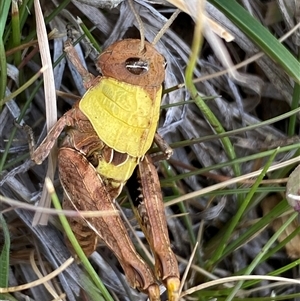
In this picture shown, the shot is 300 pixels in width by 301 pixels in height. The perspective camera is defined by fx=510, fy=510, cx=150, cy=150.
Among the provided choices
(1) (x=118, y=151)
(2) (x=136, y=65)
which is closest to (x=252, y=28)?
(2) (x=136, y=65)

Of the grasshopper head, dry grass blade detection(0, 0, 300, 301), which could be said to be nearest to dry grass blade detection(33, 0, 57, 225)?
dry grass blade detection(0, 0, 300, 301)

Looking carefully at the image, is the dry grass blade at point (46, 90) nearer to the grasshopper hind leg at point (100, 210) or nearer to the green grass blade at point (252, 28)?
the grasshopper hind leg at point (100, 210)

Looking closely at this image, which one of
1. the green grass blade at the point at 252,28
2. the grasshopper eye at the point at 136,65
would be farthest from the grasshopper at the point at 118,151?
the green grass blade at the point at 252,28

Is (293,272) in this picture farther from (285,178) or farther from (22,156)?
(22,156)

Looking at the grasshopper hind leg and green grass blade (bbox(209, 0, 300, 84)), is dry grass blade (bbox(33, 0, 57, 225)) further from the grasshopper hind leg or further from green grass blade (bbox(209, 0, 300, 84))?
green grass blade (bbox(209, 0, 300, 84))

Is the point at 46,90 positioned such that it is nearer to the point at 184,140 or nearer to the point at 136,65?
the point at 136,65

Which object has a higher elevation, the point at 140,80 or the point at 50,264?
the point at 140,80

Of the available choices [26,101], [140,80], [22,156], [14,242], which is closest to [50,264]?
[14,242]
